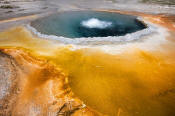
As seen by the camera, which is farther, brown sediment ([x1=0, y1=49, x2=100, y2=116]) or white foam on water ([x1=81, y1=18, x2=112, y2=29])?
white foam on water ([x1=81, y1=18, x2=112, y2=29])

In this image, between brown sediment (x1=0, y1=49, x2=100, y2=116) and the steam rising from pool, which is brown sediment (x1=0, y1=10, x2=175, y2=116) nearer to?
brown sediment (x1=0, y1=49, x2=100, y2=116)

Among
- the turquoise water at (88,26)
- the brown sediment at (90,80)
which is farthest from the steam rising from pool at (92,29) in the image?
the brown sediment at (90,80)

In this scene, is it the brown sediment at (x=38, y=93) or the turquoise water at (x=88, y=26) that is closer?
the brown sediment at (x=38, y=93)

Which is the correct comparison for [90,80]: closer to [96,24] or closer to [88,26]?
[88,26]

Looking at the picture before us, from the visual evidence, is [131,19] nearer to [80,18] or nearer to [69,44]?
[80,18]

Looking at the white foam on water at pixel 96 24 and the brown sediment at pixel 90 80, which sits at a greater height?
the white foam on water at pixel 96 24

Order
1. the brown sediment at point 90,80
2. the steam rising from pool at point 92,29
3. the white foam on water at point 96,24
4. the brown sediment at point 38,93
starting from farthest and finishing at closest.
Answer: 1. the white foam on water at point 96,24
2. the steam rising from pool at point 92,29
3. the brown sediment at point 90,80
4. the brown sediment at point 38,93

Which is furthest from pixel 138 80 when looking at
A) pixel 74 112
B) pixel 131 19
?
pixel 131 19

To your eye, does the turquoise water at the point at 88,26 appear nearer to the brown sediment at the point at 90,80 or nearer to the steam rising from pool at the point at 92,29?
the steam rising from pool at the point at 92,29

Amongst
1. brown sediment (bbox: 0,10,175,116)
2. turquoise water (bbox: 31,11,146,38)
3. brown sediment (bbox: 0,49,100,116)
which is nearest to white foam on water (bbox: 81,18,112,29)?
turquoise water (bbox: 31,11,146,38)
